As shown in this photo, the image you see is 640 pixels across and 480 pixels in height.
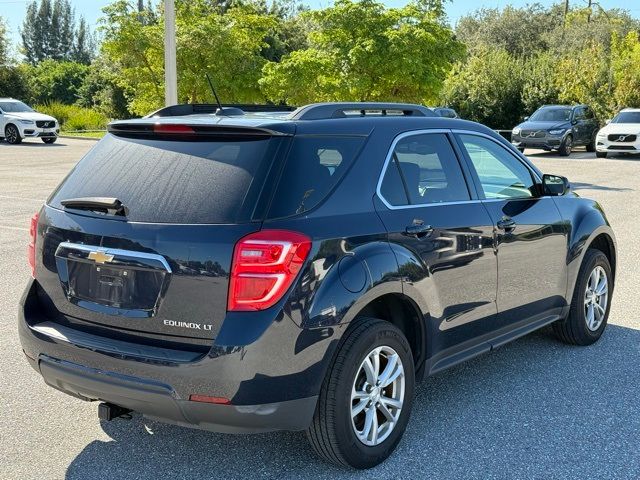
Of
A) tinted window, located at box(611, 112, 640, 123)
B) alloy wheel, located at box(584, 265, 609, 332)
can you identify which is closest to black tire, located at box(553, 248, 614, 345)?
alloy wheel, located at box(584, 265, 609, 332)

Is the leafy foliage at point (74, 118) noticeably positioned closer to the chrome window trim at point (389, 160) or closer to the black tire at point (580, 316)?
the black tire at point (580, 316)

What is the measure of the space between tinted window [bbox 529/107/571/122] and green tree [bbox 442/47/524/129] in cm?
865

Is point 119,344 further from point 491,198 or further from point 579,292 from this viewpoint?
point 579,292

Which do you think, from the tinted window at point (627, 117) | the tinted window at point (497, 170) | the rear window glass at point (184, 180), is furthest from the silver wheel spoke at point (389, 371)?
the tinted window at point (627, 117)

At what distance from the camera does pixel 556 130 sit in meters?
25.7

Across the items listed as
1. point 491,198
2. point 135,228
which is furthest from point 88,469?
point 491,198

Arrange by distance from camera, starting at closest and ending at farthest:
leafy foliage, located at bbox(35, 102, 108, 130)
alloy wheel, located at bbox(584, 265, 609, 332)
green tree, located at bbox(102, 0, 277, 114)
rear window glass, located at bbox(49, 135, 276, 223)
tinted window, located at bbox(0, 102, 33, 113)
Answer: rear window glass, located at bbox(49, 135, 276, 223), alloy wheel, located at bbox(584, 265, 609, 332), green tree, located at bbox(102, 0, 277, 114), tinted window, located at bbox(0, 102, 33, 113), leafy foliage, located at bbox(35, 102, 108, 130)

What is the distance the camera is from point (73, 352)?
3459 millimetres

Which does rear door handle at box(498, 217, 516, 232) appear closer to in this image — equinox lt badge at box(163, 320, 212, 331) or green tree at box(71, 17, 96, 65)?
equinox lt badge at box(163, 320, 212, 331)

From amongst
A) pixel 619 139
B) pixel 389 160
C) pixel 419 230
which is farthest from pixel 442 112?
pixel 619 139

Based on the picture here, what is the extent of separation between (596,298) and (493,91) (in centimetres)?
3134

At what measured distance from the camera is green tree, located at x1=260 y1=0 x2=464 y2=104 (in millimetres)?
17484

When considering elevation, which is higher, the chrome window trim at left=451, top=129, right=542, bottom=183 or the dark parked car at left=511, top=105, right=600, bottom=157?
the chrome window trim at left=451, top=129, right=542, bottom=183

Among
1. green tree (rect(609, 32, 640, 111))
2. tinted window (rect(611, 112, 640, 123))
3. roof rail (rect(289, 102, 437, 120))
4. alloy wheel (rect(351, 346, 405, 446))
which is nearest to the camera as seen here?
alloy wheel (rect(351, 346, 405, 446))
